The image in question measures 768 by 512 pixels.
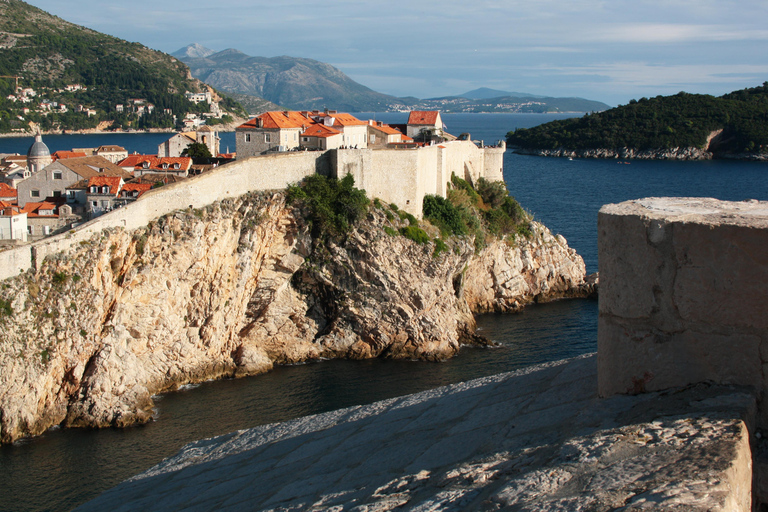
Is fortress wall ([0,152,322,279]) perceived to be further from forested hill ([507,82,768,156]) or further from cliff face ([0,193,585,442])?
forested hill ([507,82,768,156])

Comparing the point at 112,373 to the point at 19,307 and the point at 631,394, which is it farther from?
the point at 631,394

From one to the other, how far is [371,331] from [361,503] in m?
35.1

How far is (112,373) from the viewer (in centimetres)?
3041

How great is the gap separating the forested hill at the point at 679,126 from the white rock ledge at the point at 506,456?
13774 centimetres

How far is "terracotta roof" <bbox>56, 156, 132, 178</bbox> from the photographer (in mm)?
46406

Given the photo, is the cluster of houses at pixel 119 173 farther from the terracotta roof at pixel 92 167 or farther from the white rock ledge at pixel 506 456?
the white rock ledge at pixel 506 456

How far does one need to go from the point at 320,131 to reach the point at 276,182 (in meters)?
8.19

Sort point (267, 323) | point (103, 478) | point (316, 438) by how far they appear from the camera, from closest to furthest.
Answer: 1. point (316, 438)
2. point (103, 478)
3. point (267, 323)

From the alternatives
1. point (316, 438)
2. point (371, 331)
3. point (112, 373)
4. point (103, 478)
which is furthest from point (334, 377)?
point (316, 438)

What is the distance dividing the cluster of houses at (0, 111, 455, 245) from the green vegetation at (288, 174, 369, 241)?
5.34 metres

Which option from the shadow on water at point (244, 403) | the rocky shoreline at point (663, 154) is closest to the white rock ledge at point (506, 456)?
the shadow on water at point (244, 403)

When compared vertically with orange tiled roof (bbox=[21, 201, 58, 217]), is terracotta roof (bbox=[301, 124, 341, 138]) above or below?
above

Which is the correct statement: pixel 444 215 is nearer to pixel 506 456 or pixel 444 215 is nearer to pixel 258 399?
pixel 258 399

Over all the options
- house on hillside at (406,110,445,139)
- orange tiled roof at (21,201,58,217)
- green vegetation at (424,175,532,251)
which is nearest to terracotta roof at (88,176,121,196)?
orange tiled roof at (21,201,58,217)
